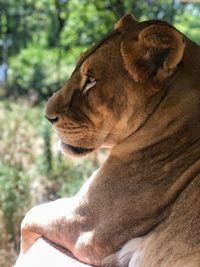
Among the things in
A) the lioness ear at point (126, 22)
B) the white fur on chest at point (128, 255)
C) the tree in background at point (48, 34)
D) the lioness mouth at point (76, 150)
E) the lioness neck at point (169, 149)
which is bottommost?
the tree in background at point (48, 34)

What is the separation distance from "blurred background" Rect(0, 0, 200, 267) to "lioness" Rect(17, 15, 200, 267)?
172cm

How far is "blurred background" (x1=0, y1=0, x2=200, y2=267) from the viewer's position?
3.68m

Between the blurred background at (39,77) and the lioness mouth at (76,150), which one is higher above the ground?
the lioness mouth at (76,150)

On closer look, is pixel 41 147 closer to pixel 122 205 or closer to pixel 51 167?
pixel 51 167

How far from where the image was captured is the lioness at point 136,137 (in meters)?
1.57

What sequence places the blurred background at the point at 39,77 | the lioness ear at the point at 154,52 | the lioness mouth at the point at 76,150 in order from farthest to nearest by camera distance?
the blurred background at the point at 39,77 → the lioness mouth at the point at 76,150 → the lioness ear at the point at 154,52

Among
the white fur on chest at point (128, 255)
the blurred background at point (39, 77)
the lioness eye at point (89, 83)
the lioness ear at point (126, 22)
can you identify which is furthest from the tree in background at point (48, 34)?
the white fur on chest at point (128, 255)

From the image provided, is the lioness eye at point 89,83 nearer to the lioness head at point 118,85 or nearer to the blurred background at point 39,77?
the lioness head at point 118,85

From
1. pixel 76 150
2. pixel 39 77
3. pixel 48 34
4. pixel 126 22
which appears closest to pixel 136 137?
pixel 76 150

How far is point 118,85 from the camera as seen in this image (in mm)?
1629

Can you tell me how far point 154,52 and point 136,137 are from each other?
225mm

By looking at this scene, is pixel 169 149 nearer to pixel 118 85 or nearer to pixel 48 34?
pixel 118 85

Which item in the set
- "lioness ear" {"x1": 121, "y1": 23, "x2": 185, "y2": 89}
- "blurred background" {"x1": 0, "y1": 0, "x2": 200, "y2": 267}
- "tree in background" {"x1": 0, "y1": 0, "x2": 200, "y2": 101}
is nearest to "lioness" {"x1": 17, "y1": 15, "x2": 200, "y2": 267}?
"lioness ear" {"x1": 121, "y1": 23, "x2": 185, "y2": 89}

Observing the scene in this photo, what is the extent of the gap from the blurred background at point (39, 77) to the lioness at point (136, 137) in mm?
1719
